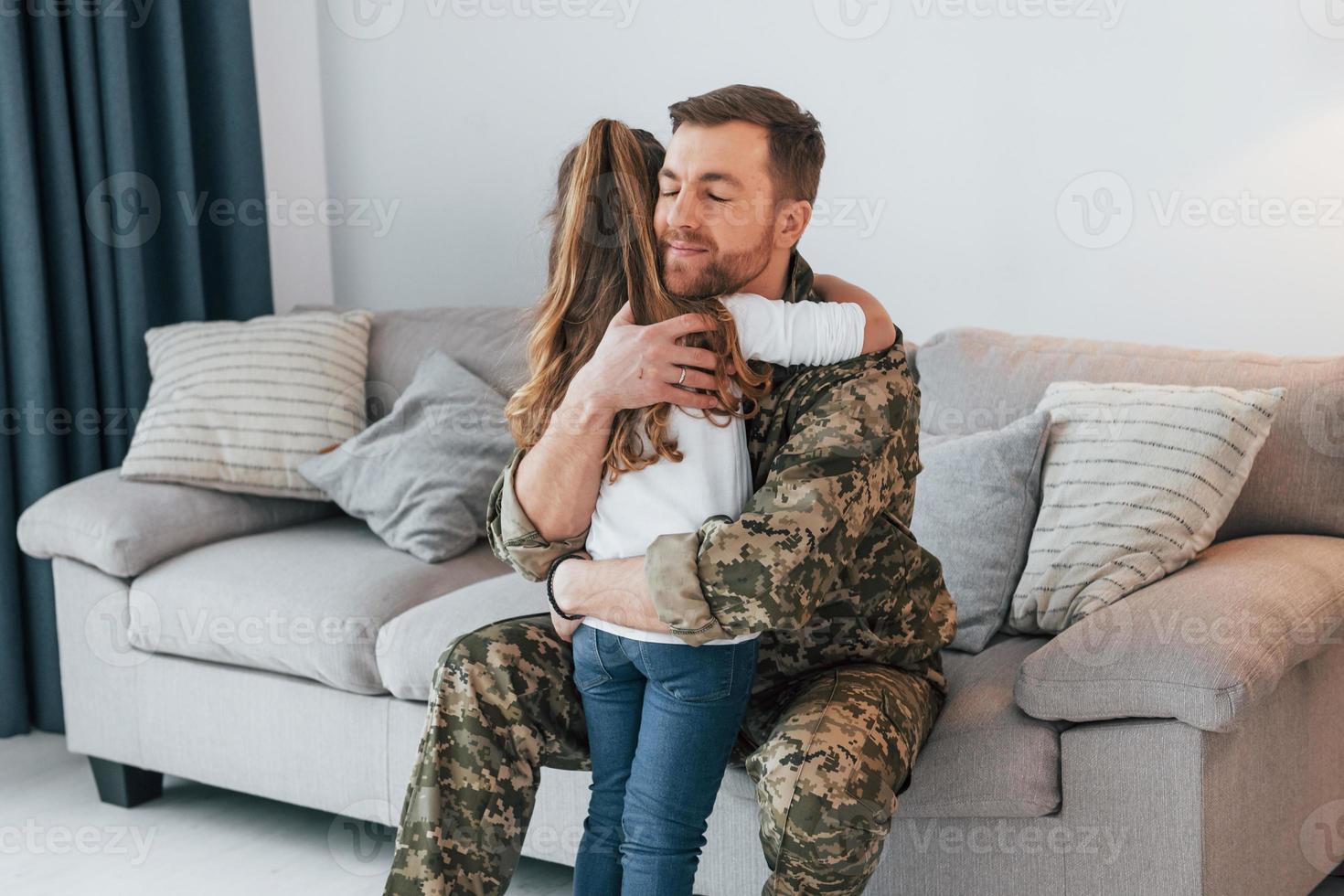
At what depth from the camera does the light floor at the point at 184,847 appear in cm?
235

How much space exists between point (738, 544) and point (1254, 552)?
0.96 meters

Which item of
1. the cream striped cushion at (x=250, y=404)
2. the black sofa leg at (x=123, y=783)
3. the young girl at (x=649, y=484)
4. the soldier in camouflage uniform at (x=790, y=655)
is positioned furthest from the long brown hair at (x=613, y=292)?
the black sofa leg at (x=123, y=783)

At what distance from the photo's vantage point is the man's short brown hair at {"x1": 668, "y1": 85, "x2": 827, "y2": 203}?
162cm

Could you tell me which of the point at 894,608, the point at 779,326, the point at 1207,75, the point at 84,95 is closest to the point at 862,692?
the point at 894,608

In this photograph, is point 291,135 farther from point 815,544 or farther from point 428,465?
point 815,544

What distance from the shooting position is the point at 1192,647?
5.53 ft

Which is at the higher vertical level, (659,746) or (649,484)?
(649,484)

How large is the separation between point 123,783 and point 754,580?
5.73 ft

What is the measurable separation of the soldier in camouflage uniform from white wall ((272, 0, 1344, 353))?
1.03 m

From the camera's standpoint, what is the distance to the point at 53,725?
3.13m

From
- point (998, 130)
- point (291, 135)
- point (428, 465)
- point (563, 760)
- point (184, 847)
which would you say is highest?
point (291, 135)

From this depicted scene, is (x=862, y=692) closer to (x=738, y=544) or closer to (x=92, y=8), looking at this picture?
(x=738, y=544)

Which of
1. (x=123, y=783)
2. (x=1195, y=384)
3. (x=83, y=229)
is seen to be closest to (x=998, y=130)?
(x=1195, y=384)

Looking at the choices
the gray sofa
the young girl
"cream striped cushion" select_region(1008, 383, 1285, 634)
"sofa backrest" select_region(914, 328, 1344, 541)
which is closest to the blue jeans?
the young girl
